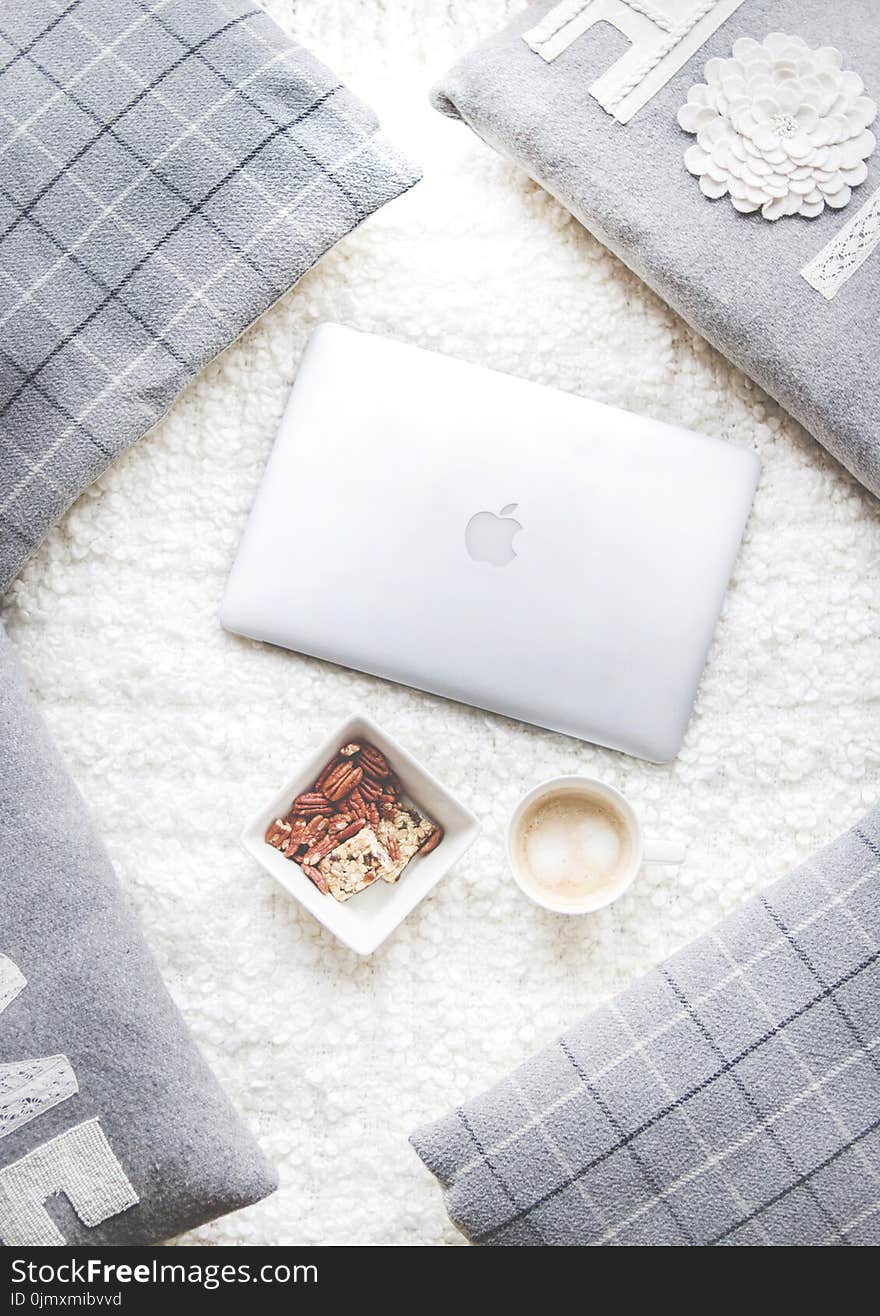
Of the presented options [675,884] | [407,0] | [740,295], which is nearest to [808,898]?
[675,884]

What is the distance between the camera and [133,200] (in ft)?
3.13

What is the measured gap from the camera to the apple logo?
1000 mm

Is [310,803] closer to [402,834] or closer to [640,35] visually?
[402,834]

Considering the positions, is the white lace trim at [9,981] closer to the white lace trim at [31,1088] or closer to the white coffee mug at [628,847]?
the white lace trim at [31,1088]

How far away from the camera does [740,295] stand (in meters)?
0.99

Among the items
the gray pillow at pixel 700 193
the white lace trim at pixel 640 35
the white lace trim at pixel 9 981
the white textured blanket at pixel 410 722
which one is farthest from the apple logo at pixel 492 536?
the white lace trim at pixel 9 981

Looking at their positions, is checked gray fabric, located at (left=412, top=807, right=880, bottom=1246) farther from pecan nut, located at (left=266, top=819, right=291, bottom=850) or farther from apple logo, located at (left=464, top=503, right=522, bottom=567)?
apple logo, located at (left=464, top=503, right=522, bottom=567)

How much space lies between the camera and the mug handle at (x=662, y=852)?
0.97m

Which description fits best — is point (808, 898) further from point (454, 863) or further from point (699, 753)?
point (454, 863)

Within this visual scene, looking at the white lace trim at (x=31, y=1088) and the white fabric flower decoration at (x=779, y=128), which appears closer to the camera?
the white lace trim at (x=31, y=1088)

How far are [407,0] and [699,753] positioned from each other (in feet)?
2.68

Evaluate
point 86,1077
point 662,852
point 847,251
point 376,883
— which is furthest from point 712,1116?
point 847,251

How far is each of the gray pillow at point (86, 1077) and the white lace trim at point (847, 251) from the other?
81 cm

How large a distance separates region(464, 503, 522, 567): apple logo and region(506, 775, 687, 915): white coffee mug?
209mm
